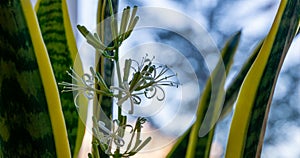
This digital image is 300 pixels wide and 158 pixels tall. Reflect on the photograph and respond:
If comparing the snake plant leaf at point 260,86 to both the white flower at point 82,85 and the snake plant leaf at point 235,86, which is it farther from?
the white flower at point 82,85

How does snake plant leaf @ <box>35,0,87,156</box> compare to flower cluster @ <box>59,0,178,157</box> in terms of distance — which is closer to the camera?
flower cluster @ <box>59,0,178,157</box>

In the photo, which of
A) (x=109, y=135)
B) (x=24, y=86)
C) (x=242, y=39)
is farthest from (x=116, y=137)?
(x=242, y=39)

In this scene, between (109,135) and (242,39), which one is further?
(242,39)

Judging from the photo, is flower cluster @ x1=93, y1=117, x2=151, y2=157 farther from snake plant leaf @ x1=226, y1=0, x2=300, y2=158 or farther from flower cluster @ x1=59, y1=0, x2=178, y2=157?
snake plant leaf @ x1=226, y1=0, x2=300, y2=158

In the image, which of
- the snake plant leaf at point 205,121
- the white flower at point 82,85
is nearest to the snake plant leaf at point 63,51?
the white flower at point 82,85

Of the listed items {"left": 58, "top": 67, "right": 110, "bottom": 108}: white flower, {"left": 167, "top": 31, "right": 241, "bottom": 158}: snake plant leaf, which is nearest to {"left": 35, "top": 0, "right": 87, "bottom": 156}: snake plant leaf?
{"left": 58, "top": 67, "right": 110, "bottom": 108}: white flower

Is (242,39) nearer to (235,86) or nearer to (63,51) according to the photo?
(235,86)

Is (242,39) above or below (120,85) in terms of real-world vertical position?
above

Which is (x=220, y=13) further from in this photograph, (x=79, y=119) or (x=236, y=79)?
(x=79, y=119)
